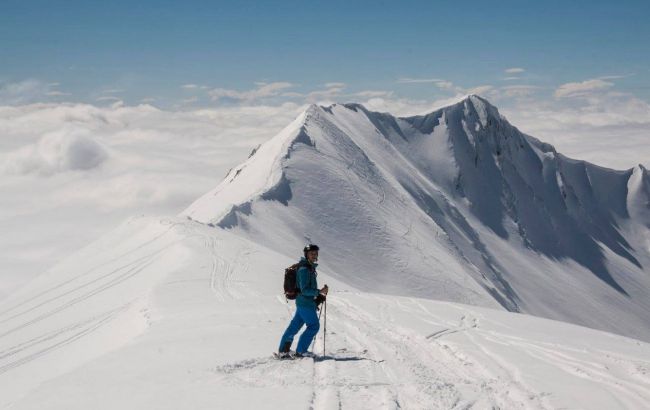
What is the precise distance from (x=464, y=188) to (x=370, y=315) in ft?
323

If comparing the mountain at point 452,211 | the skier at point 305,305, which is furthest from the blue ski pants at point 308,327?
the mountain at point 452,211

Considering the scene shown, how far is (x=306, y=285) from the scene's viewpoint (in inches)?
394

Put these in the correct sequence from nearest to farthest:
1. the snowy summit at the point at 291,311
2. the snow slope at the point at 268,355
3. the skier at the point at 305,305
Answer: the snow slope at the point at 268,355 < the snowy summit at the point at 291,311 < the skier at the point at 305,305

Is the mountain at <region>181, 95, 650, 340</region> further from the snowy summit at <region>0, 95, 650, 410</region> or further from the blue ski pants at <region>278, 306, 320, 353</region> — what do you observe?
the blue ski pants at <region>278, 306, 320, 353</region>

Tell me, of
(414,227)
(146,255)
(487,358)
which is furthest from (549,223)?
(487,358)

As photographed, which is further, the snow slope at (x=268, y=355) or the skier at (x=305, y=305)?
the skier at (x=305, y=305)

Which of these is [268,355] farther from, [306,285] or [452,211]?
[452,211]

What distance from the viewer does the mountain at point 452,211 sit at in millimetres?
48594

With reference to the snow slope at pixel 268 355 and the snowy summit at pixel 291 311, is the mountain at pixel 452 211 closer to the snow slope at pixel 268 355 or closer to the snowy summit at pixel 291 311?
the snowy summit at pixel 291 311

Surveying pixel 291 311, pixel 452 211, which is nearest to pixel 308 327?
pixel 291 311

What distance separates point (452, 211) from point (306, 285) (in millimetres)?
80695

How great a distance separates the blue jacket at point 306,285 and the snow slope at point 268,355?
1085 millimetres

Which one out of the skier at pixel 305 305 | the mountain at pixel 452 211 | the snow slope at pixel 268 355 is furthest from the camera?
the mountain at pixel 452 211

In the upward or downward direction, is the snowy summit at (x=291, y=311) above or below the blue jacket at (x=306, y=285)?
below
